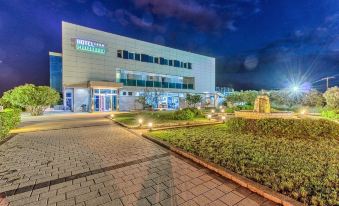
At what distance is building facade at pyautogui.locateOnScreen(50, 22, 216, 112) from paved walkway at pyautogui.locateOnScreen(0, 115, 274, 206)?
1902cm

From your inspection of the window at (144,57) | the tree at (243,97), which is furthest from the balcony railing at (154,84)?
the tree at (243,97)

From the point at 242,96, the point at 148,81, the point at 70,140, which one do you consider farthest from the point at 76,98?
the point at 242,96

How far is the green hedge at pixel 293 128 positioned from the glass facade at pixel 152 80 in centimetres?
2337

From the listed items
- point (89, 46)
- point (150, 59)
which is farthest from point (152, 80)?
point (89, 46)

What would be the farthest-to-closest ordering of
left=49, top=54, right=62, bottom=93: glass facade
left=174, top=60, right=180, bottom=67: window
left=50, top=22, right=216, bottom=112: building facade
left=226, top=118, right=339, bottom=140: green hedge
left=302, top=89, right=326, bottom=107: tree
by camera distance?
left=174, top=60, right=180, bottom=67: window
left=49, top=54, right=62, bottom=93: glass facade
left=302, top=89, right=326, bottom=107: tree
left=50, top=22, right=216, bottom=112: building facade
left=226, top=118, right=339, bottom=140: green hedge

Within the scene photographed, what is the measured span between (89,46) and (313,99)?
3406 cm

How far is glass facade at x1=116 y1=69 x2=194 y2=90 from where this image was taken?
2831 cm

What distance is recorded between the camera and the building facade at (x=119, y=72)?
2323cm

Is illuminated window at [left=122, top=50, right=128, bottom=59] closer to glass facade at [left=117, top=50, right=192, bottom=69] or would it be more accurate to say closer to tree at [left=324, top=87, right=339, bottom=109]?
glass facade at [left=117, top=50, right=192, bottom=69]

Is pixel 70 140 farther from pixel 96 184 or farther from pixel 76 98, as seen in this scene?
pixel 76 98

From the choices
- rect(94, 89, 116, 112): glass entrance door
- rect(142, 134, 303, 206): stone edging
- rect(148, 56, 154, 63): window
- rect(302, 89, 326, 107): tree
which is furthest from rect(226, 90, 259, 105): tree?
rect(142, 134, 303, 206): stone edging

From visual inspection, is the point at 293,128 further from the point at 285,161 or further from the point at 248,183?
the point at 248,183

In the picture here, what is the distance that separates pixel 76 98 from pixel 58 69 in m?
7.45

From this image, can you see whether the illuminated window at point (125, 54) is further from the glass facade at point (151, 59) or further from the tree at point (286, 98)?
the tree at point (286, 98)
